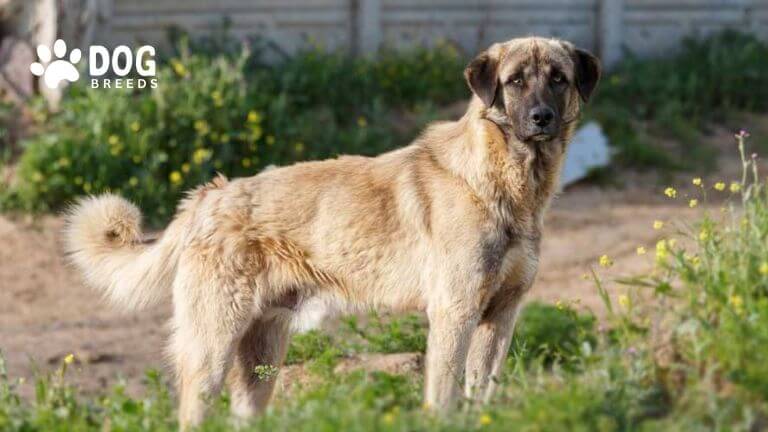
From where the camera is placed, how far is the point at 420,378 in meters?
5.97

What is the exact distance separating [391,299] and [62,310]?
3.91 metres

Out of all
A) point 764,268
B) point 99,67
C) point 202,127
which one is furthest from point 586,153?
point 764,268

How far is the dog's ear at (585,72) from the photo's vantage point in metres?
5.75

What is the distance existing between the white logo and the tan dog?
Result: 5082 mm

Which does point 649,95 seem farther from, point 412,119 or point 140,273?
point 140,273

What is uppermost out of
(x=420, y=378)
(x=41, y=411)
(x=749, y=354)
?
(x=749, y=354)

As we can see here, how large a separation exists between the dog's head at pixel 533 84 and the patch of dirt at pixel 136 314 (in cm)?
152

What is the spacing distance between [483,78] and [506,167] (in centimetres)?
42

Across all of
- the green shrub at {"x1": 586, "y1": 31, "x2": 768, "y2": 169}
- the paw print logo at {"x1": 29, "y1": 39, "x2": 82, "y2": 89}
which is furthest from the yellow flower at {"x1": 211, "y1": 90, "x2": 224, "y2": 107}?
the green shrub at {"x1": 586, "y1": 31, "x2": 768, "y2": 169}

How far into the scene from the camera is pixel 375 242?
5.62 m

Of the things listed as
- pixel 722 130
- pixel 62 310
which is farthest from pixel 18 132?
pixel 722 130

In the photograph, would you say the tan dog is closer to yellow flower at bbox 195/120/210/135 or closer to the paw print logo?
yellow flower at bbox 195/120/210/135

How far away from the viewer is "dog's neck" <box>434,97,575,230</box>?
5.45 meters

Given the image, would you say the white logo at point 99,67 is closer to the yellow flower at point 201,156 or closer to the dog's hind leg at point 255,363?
the yellow flower at point 201,156
